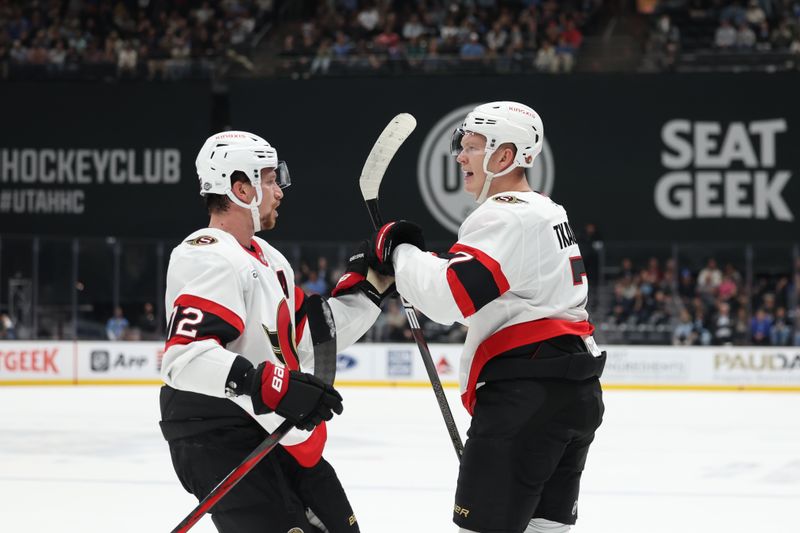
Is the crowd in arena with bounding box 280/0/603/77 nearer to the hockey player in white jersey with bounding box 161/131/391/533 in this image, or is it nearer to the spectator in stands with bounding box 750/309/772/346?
the spectator in stands with bounding box 750/309/772/346

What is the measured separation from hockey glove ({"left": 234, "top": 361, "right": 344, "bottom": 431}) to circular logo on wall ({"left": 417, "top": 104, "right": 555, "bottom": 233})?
11414 mm

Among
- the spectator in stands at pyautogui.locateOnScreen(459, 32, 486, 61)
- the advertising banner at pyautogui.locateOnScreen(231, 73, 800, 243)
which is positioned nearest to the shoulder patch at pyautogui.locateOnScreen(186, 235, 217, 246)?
the advertising banner at pyautogui.locateOnScreen(231, 73, 800, 243)

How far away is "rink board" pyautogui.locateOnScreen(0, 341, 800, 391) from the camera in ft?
36.3

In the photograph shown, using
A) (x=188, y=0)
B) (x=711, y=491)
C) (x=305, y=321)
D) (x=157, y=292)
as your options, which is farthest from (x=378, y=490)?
(x=188, y=0)

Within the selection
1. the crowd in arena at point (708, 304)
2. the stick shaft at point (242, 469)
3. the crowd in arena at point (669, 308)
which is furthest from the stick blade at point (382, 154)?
the crowd in arena at point (708, 304)

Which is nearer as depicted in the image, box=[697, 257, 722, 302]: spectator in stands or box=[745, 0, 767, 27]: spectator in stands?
box=[697, 257, 722, 302]: spectator in stands

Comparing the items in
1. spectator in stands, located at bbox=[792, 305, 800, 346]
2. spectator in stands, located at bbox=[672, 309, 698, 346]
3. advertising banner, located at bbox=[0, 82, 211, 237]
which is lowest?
spectator in stands, located at bbox=[672, 309, 698, 346]

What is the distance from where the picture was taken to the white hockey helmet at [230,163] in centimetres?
271

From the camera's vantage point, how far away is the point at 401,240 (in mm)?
2922

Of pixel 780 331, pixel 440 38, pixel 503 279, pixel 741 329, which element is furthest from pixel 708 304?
pixel 503 279

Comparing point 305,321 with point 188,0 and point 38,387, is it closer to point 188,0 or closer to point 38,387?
point 38,387

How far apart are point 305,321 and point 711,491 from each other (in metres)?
3.52

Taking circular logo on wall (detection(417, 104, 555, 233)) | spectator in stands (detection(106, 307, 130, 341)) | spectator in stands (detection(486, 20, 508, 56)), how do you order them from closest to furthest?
spectator in stands (detection(106, 307, 130, 341)), circular logo on wall (detection(417, 104, 555, 233)), spectator in stands (detection(486, 20, 508, 56))

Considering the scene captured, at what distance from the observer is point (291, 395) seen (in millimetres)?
2504
